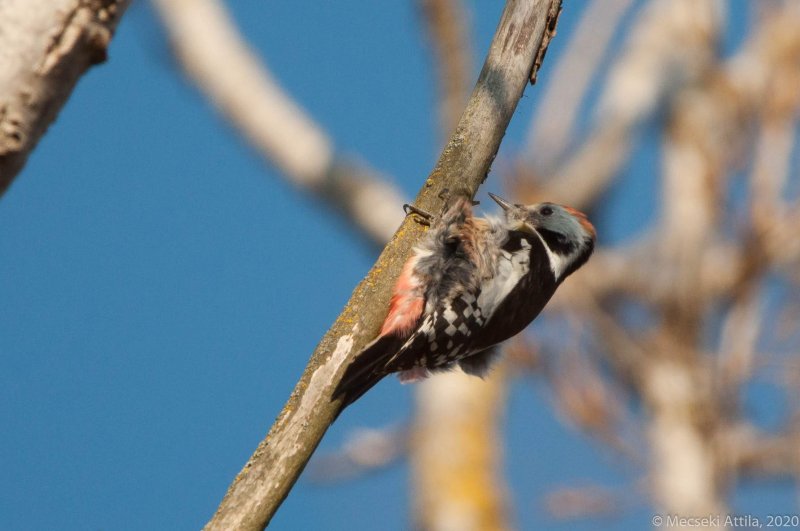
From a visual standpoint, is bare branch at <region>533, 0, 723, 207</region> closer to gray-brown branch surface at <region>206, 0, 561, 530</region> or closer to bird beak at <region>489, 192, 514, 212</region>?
bird beak at <region>489, 192, 514, 212</region>

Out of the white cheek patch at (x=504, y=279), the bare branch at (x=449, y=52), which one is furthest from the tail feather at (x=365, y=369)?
the bare branch at (x=449, y=52)

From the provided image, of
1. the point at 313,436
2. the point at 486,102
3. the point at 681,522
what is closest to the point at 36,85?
the point at 313,436

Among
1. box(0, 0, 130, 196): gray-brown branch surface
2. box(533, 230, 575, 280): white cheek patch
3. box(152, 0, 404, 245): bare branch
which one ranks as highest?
box(152, 0, 404, 245): bare branch

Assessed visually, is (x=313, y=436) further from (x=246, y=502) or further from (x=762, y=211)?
(x=762, y=211)

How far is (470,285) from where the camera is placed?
10.6ft

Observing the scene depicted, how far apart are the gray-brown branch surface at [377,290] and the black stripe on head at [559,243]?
40.3 inches

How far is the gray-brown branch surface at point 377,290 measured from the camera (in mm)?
2243

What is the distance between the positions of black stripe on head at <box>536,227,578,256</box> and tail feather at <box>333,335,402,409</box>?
1.10 metres

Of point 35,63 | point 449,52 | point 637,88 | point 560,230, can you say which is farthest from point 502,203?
point 637,88

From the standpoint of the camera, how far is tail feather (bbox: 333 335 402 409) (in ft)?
8.04

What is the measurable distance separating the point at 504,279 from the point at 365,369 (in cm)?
91

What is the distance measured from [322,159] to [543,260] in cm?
682

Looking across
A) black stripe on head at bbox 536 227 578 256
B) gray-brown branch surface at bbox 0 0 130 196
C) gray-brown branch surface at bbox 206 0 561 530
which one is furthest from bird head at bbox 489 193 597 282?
gray-brown branch surface at bbox 0 0 130 196

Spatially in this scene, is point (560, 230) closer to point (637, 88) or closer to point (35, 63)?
point (35, 63)
